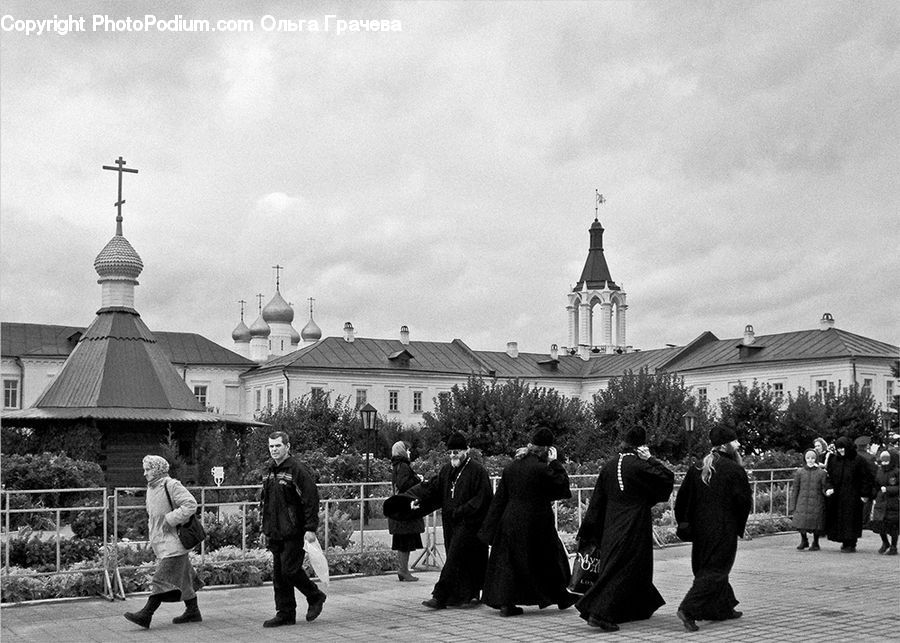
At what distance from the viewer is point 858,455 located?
15.5 meters

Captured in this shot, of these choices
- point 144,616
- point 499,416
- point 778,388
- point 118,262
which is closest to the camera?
point 144,616

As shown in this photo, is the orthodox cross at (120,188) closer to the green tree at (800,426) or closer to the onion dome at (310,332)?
the green tree at (800,426)

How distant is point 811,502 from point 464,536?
6.90 m

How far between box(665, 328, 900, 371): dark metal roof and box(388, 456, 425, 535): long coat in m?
48.2

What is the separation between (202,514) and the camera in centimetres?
1291

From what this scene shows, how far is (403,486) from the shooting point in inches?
504

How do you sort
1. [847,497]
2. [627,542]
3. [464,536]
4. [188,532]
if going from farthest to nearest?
[847,497] < [464,536] < [188,532] < [627,542]

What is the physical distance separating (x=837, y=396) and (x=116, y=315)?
37291 millimetres

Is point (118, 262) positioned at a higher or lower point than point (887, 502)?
higher

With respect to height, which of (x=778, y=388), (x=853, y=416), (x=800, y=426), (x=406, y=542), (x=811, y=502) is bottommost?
(x=406, y=542)

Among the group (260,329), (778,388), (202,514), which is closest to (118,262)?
(202,514)

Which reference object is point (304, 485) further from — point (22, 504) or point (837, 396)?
point (837, 396)

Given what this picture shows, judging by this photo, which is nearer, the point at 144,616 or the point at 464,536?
the point at 144,616

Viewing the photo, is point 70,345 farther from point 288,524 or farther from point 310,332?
point 288,524
